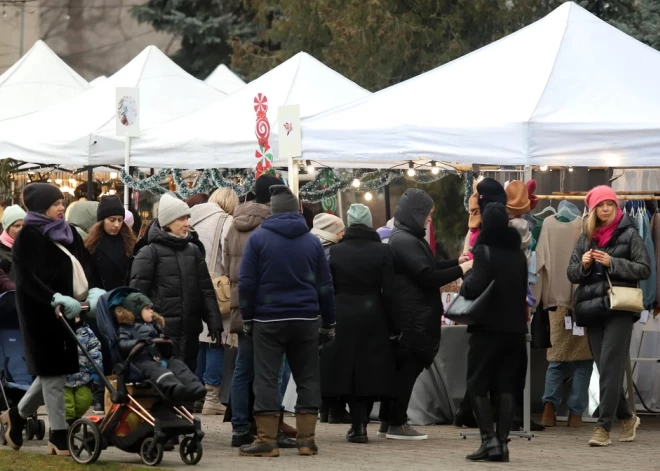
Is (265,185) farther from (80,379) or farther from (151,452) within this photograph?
(151,452)

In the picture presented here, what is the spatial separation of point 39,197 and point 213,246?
3310mm

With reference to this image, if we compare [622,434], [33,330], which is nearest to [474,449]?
[622,434]

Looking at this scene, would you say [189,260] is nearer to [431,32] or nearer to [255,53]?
[431,32]

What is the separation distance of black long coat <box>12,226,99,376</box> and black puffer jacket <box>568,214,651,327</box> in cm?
381

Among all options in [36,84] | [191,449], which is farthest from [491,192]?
[36,84]

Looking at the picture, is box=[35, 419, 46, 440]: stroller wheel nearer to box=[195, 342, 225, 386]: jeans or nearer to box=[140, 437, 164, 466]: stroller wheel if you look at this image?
box=[140, 437, 164, 466]: stroller wheel

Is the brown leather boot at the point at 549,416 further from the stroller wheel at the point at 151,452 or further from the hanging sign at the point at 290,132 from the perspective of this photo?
the stroller wheel at the point at 151,452

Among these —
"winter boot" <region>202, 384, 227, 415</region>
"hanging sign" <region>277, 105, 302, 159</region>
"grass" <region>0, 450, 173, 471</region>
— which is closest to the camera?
"grass" <region>0, 450, 173, 471</region>

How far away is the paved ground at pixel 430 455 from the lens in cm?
965

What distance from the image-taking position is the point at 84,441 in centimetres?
955

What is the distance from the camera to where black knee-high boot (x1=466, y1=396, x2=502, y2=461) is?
32.3ft

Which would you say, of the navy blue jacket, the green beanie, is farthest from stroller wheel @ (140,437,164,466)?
the green beanie

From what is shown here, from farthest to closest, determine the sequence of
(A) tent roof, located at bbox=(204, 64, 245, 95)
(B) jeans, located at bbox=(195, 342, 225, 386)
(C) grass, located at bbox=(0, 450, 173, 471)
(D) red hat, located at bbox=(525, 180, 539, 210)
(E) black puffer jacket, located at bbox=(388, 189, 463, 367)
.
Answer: (A) tent roof, located at bbox=(204, 64, 245, 95), (B) jeans, located at bbox=(195, 342, 225, 386), (D) red hat, located at bbox=(525, 180, 539, 210), (E) black puffer jacket, located at bbox=(388, 189, 463, 367), (C) grass, located at bbox=(0, 450, 173, 471)

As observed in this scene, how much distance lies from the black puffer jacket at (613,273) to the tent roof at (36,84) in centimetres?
1504
